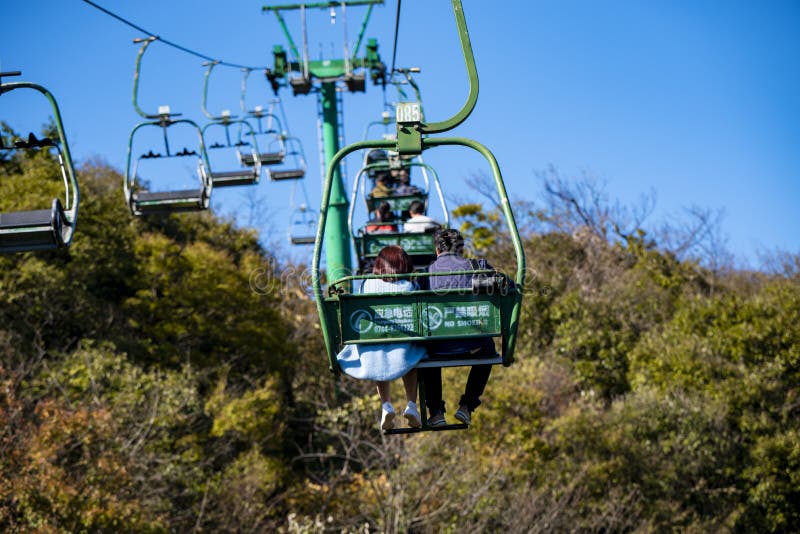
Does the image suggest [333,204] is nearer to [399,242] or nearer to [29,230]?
[399,242]

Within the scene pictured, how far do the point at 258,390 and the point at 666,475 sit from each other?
8742 mm

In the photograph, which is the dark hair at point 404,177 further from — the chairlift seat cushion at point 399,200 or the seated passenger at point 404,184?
the chairlift seat cushion at point 399,200

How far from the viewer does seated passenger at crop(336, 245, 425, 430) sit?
6668 mm

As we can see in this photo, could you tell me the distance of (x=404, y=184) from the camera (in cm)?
1562

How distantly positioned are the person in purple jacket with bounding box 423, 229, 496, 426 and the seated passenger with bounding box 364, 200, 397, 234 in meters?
5.46

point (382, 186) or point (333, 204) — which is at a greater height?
point (382, 186)

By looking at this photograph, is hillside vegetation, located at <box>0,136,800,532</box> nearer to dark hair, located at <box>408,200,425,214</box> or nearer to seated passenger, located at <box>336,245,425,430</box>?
dark hair, located at <box>408,200,425,214</box>

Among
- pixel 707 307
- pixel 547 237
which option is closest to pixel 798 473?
pixel 707 307

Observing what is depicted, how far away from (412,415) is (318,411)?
15.8 metres

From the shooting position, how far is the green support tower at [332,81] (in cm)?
3141

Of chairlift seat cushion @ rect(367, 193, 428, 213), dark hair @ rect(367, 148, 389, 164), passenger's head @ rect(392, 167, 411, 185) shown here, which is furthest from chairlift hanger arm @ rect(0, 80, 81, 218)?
dark hair @ rect(367, 148, 389, 164)

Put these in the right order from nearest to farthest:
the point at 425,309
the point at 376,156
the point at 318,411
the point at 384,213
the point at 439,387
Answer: the point at 425,309 < the point at 439,387 < the point at 384,213 < the point at 376,156 < the point at 318,411

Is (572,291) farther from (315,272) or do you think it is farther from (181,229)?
(315,272)

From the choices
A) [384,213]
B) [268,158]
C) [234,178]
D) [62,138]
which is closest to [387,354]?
[62,138]
